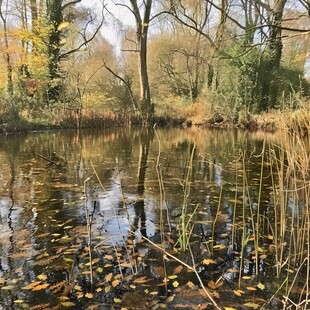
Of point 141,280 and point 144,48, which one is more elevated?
point 144,48

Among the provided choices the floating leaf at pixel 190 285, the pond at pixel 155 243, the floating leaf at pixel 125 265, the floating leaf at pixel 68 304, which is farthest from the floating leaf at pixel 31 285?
the floating leaf at pixel 190 285

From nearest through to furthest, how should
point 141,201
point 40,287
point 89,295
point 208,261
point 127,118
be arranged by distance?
1. point 89,295
2. point 40,287
3. point 208,261
4. point 141,201
5. point 127,118

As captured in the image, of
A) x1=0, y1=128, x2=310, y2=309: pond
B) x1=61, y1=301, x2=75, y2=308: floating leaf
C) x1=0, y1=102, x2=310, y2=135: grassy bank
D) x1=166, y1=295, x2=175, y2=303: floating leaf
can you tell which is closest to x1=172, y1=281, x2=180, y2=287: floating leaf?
x1=0, y1=128, x2=310, y2=309: pond

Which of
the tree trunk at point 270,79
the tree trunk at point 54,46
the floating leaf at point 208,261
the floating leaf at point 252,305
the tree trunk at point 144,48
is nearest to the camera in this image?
the floating leaf at point 252,305

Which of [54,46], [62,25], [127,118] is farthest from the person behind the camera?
[127,118]

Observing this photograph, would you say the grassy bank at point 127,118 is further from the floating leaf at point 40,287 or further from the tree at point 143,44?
the floating leaf at point 40,287

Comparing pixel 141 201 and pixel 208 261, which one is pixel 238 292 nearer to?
pixel 208 261

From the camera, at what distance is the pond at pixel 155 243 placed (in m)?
2.82

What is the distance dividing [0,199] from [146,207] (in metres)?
2.27

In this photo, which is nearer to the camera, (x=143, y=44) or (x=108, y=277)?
(x=108, y=277)

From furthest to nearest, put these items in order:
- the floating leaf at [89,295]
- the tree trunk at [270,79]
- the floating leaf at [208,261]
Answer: the tree trunk at [270,79] → the floating leaf at [208,261] → the floating leaf at [89,295]

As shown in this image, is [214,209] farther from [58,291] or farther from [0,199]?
[0,199]

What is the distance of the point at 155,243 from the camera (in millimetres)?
3814

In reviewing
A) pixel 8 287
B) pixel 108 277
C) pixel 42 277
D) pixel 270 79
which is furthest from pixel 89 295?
pixel 270 79
